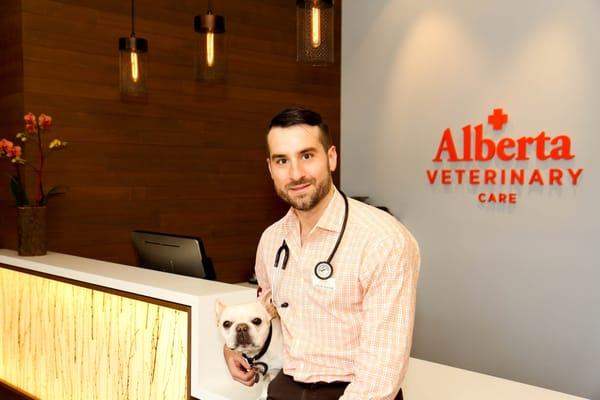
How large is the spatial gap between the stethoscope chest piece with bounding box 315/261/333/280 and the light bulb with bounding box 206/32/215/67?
1786mm

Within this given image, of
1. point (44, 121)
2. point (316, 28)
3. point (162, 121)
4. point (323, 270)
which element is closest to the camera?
point (323, 270)

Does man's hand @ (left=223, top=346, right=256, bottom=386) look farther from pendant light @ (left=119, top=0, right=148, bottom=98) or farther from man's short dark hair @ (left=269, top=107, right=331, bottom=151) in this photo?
pendant light @ (left=119, top=0, right=148, bottom=98)

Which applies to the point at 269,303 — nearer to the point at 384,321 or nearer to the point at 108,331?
the point at 384,321

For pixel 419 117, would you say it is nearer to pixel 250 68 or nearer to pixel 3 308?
pixel 250 68

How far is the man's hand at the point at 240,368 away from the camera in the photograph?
182 centimetres

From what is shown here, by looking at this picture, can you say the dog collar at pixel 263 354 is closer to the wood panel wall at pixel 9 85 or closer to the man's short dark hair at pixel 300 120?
the man's short dark hair at pixel 300 120

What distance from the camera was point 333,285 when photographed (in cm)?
155

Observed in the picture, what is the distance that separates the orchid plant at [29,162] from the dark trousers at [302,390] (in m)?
1.99

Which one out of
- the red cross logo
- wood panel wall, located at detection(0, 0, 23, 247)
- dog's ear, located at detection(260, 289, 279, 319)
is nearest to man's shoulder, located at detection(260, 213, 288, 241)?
dog's ear, located at detection(260, 289, 279, 319)

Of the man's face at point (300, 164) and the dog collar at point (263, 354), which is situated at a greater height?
the man's face at point (300, 164)

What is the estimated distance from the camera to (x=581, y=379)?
3670mm

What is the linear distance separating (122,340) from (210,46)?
4.94 feet

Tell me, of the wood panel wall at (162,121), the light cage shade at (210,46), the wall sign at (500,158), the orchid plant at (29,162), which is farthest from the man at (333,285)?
the wall sign at (500,158)

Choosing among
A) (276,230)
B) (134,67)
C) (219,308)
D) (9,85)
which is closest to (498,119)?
(134,67)
